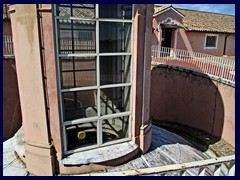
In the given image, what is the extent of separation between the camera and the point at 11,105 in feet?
31.1

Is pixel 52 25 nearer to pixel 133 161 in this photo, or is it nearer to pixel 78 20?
pixel 78 20

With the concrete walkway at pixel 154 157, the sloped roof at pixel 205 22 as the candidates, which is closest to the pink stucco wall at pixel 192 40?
the sloped roof at pixel 205 22

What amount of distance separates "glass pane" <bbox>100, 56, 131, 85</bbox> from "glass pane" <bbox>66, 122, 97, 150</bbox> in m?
1.09

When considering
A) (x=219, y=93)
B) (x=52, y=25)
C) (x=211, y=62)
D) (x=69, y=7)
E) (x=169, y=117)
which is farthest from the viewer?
(x=169, y=117)

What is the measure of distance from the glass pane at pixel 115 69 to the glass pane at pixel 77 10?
3.15 feet

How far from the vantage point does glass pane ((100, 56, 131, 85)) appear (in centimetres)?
426

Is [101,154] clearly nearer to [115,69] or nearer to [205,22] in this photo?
[115,69]

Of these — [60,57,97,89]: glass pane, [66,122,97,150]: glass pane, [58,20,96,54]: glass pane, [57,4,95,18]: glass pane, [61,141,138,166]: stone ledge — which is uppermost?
[57,4,95,18]: glass pane

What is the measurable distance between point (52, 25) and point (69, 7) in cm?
58

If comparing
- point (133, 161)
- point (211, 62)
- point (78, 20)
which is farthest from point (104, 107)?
point (211, 62)

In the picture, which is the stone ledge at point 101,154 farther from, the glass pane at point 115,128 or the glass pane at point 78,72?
the glass pane at point 78,72

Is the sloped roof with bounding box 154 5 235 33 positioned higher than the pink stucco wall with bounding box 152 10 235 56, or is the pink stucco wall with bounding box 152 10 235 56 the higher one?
the sloped roof with bounding box 154 5 235 33

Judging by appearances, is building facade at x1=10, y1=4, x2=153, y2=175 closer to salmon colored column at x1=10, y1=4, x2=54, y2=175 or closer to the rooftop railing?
salmon colored column at x1=10, y1=4, x2=54, y2=175

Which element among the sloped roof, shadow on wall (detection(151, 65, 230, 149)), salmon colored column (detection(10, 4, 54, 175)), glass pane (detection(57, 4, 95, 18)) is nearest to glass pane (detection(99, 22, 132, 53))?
glass pane (detection(57, 4, 95, 18))
